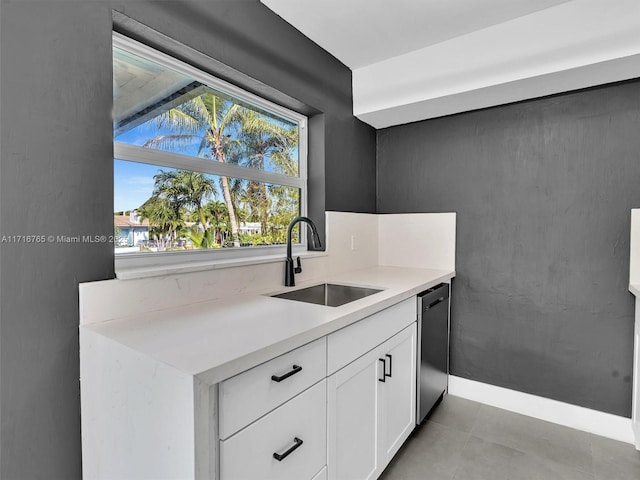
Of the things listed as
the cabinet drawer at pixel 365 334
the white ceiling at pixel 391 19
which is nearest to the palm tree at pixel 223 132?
the white ceiling at pixel 391 19

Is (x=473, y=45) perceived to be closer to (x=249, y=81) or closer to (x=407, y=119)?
(x=407, y=119)

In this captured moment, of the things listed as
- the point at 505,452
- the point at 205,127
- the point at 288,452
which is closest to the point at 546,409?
the point at 505,452

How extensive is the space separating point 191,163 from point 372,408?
4.40 ft

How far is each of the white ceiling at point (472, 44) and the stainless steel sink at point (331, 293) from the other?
124 centimetres

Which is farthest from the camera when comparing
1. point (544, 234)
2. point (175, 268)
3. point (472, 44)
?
point (544, 234)

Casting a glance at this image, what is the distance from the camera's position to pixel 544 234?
7.12 feet

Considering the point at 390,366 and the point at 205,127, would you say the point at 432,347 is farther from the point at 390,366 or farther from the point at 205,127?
the point at 205,127

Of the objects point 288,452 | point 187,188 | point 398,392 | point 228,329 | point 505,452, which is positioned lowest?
point 505,452

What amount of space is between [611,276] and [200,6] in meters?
2.53

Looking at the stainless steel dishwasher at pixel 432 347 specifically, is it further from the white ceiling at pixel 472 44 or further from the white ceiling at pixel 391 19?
the white ceiling at pixel 391 19

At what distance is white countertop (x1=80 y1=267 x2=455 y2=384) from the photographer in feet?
2.77

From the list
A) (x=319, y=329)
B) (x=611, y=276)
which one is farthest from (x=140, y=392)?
(x=611, y=276)

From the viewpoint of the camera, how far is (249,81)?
5.68ft

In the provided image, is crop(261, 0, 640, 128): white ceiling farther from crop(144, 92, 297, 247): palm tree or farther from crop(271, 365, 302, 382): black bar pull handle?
crop(271, 365, 302, 382): black bar pull handle
